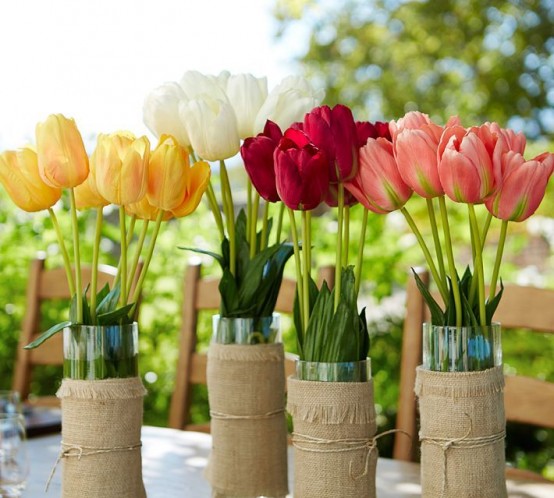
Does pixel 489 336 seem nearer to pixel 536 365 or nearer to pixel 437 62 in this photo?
pixel 536 365

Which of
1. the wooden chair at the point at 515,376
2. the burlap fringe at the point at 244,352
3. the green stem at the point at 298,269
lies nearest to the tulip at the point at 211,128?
the green stem at the point at 298,269

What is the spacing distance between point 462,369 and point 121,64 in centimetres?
759

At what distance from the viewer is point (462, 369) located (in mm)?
805

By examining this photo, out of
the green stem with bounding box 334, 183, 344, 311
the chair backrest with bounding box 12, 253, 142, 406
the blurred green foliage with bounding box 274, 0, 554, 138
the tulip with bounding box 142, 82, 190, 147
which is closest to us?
the green stem with bounding box 334, 183, 344, 311

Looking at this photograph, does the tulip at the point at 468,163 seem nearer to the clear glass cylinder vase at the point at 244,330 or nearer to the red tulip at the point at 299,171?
the red tulip at the point at 299,171

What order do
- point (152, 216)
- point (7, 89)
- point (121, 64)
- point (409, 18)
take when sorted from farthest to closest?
1. point (409, 18)
2. point (121, 64)
3. point (7, 89)
4. point (152, 216)

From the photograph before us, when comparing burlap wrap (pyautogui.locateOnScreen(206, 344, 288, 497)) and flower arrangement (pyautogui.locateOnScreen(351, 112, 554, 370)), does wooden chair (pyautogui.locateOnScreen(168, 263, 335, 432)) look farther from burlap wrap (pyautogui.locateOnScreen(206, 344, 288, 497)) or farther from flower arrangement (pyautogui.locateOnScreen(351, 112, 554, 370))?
flower arrangement (pyautogui.locateOnScreen(351, 112, 554, 370))

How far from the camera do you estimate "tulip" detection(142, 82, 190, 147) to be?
0.95 meters

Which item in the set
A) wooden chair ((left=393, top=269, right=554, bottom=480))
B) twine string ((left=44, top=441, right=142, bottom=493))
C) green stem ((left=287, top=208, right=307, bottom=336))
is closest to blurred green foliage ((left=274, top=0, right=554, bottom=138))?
wooden chair ((left=393, top=269, right=554, bottom=480))

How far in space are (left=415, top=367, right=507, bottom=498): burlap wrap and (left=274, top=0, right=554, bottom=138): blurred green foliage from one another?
7.70m

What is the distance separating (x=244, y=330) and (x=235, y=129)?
230 millimetres

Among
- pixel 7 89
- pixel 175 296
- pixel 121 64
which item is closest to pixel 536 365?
pixel 175 296

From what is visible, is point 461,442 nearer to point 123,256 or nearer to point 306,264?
point 306,264

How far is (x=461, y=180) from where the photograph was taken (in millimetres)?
740
